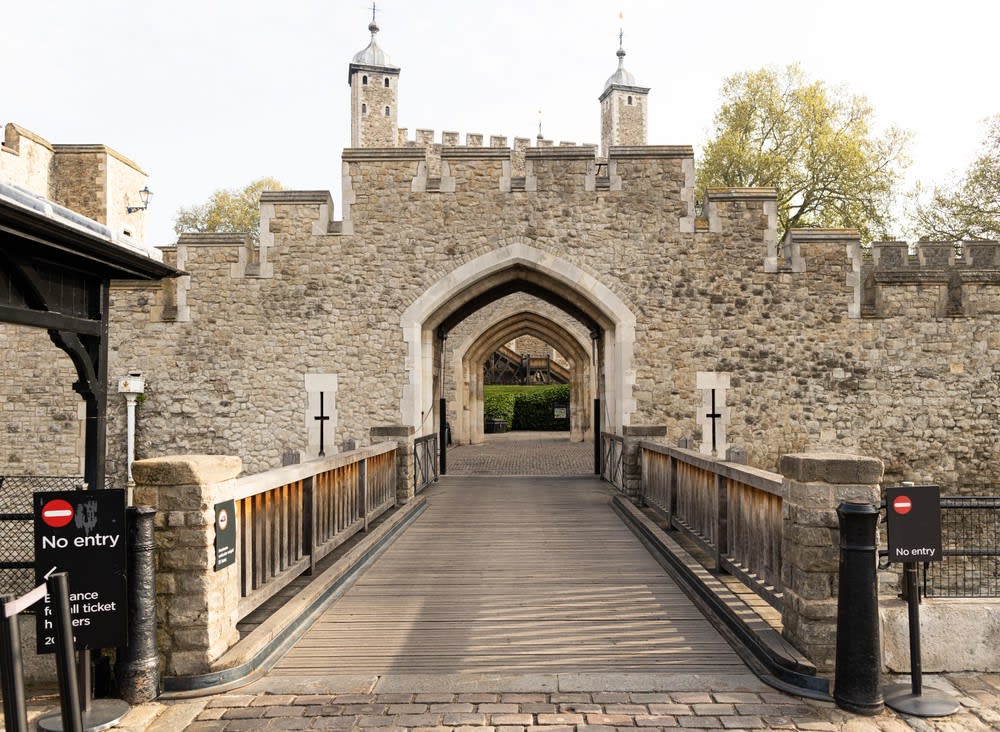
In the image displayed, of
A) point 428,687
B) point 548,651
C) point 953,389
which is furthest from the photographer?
point 953,389

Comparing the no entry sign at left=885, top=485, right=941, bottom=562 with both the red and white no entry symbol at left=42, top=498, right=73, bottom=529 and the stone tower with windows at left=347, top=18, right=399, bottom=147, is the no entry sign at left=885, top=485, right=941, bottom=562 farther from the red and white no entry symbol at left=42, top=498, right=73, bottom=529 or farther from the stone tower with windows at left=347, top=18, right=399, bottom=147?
the stone tower with windows at left=347, top=18, right=399, bottom=147

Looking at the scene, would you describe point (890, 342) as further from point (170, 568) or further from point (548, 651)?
point (170, 568)

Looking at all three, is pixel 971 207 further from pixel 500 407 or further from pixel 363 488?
pixel 363 488

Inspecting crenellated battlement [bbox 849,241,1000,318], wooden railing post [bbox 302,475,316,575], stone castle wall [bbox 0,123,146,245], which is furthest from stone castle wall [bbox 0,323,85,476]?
crenellated battlement [bbox 849,241,1000,318]

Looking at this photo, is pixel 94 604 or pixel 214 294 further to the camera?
Answer: pixel 214 294

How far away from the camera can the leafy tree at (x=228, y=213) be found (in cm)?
3800

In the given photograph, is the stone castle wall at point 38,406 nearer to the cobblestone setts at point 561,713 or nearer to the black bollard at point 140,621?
the black bollard at point 140,621

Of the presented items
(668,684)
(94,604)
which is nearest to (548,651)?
(668,684)

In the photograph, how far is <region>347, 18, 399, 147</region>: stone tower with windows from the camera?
41969 millimetres

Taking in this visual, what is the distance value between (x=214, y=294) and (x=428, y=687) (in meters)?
9.46

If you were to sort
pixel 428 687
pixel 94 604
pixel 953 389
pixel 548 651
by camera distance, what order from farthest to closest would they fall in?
pixel 953 389, pixel 548 651, pixel 428 687, pixel 94 604

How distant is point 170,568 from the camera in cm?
380

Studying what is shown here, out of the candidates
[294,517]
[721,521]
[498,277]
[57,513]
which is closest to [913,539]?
[721,521]

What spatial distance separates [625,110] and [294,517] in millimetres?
45864
